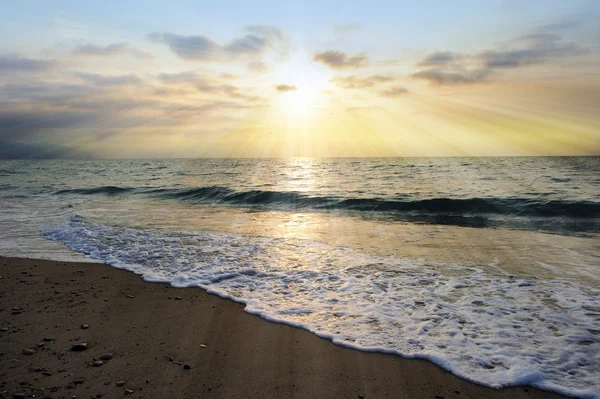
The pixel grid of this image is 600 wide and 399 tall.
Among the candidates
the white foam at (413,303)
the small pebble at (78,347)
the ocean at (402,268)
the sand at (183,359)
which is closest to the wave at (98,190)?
the ocean at (402,268)

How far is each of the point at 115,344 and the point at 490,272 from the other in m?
6.22

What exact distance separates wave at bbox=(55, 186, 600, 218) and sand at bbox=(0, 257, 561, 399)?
12.8m

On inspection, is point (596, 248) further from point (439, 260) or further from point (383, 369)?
point (383, 369)

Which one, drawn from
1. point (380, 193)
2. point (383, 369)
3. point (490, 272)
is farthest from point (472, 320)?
point (380, 193)

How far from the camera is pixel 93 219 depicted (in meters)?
13.2

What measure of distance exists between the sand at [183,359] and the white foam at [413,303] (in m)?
0.27

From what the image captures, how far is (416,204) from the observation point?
17016 millimetres

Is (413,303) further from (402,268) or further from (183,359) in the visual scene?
(183,359)

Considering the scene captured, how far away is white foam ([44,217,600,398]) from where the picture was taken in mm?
3676

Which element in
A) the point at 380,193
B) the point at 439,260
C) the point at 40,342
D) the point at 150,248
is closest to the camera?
the point at 40,342

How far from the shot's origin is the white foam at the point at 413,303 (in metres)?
3.68

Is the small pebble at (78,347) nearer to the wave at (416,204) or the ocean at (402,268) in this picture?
the ocean at (402,268)

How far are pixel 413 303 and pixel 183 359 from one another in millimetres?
3188

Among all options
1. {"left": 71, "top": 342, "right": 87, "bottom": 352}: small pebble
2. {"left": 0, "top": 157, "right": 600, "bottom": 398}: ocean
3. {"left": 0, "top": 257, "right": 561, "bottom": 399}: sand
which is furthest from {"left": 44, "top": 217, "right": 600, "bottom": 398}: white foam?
{"left": 71, "top": 342, "right": 87, "bottom": 352}: small pebble
